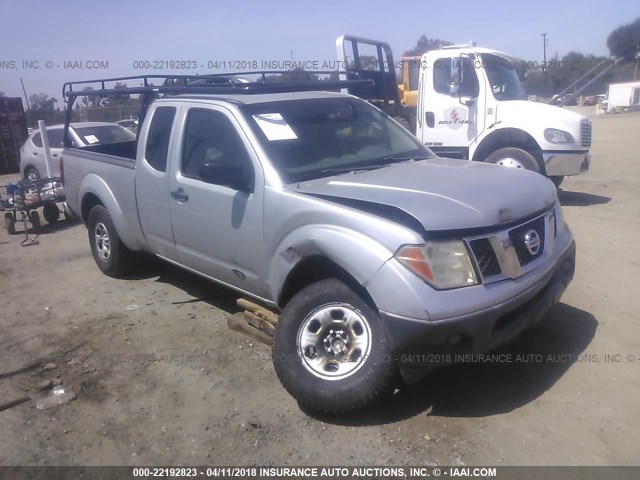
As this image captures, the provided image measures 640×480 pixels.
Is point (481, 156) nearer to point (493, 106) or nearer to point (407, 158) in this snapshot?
point (493, 106)

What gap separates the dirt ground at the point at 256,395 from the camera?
318cm

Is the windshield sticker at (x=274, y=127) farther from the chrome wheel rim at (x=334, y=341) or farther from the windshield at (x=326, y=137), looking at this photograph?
the chrome wheel rim at (x=334, y=341)

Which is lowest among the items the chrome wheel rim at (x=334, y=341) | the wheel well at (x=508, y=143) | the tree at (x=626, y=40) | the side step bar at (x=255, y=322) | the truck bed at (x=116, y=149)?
the side step bar at (x=255, y=322)

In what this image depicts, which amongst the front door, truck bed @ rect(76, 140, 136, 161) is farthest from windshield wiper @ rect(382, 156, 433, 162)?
the front door

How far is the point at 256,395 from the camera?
12.4 feet

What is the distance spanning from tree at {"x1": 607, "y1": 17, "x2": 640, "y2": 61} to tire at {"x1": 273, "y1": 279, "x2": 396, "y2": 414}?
13.1 meters

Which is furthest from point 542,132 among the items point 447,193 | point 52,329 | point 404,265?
point 52,329

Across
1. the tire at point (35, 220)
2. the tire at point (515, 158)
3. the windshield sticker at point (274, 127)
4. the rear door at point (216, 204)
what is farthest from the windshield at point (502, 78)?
the tire at point (35, 220)

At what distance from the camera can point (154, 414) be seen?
363 centimetres

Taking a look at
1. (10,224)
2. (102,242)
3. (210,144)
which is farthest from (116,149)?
(10,224)

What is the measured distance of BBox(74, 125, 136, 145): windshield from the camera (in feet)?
36.5

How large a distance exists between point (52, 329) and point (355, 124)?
3140 mm

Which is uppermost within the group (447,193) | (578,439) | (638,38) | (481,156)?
(638,38)

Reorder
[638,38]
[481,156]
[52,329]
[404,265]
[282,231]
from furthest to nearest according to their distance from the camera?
[638,38] → [481,156] → [52,329] → [282,231] → [404,265]
